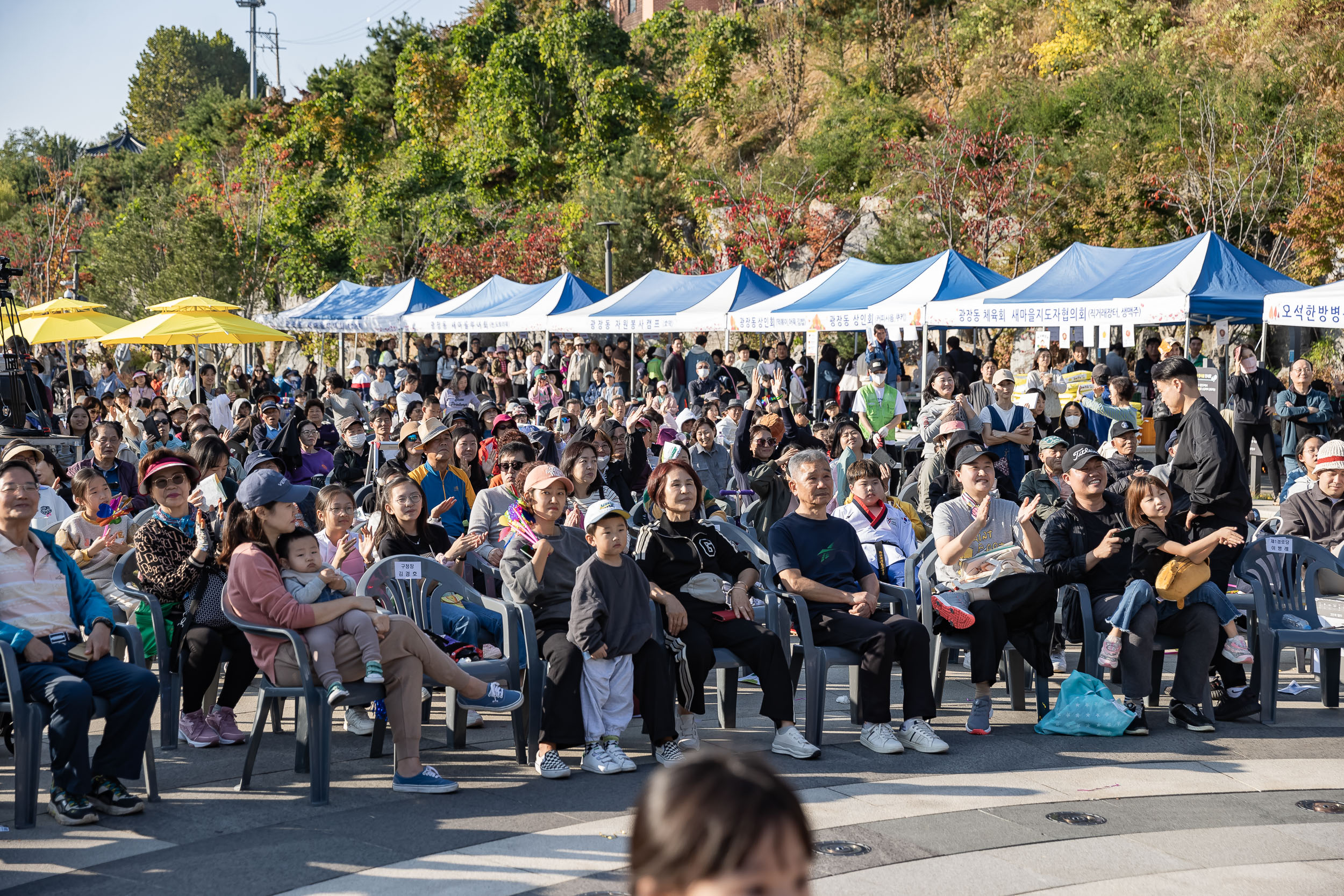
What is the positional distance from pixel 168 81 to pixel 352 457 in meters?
88.4

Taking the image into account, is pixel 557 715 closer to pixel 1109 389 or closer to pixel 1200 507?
pixel 1200 507

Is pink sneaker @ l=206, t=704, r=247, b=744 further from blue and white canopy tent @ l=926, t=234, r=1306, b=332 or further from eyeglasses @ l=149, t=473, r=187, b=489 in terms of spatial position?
blue and white canopy tent @ l=926, t=234, r=1306, b=332

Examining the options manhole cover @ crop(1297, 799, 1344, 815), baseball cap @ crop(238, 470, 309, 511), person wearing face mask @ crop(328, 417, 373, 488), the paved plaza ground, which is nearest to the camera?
the paved plaza ground

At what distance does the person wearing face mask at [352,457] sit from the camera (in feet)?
36.8

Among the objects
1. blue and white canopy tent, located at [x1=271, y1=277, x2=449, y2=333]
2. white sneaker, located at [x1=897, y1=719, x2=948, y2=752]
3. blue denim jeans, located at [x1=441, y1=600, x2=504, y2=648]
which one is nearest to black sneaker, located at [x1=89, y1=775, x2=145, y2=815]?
blue denim jeans, located at [x1=441, y1=600, x2=504, y2=648]

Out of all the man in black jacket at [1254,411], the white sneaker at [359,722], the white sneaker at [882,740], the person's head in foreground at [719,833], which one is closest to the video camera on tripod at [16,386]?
the white sneaker at [359,722]

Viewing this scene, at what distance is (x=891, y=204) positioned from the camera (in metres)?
34.4

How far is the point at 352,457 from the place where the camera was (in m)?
11.5

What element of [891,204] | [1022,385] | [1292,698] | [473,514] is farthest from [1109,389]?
[891,204]

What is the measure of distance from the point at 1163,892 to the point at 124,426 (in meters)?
11.6

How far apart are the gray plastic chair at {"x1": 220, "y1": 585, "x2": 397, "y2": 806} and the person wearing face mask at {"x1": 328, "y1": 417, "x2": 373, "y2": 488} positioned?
5.58 metres

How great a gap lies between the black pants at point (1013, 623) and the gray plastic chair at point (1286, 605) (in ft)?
3.85

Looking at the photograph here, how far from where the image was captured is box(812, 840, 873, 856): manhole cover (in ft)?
15.4

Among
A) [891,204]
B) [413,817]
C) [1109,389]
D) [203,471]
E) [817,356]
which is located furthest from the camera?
[891,204]
